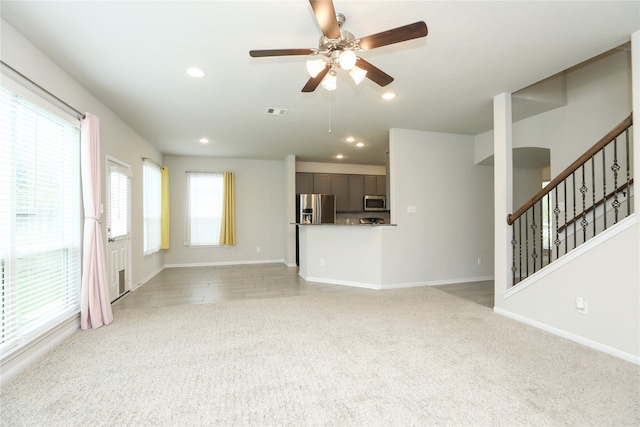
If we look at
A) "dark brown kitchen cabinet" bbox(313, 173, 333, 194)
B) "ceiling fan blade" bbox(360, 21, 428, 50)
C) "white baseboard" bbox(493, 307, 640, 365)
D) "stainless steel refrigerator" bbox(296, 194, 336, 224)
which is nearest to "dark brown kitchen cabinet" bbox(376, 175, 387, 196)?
"dark brown kitchen cabinet" bbox(313, 173, 333, 194)

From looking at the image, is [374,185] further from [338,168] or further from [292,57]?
[292,57]

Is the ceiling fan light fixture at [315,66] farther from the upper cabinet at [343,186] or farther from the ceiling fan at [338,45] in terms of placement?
the upper cabinet at [343,186]

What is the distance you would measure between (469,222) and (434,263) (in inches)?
39.1

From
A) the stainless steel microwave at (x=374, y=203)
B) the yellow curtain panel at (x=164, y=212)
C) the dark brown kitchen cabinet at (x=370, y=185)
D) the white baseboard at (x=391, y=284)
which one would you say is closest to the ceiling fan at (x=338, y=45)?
the white baseboard at (x=391, y=284)

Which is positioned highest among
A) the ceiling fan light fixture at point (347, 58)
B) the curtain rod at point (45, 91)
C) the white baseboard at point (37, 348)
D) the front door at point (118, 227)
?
the curtain rod at point (45, 91)

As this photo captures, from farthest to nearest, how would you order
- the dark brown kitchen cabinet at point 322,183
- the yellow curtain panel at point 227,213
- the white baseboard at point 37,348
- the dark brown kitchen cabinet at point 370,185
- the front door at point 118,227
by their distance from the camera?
the dark brown kitchen cabinet at point 370,185 < the dark brown kitchen cabinet at point 322,183 < the yellow curtain panel at point 227,213 < the front door at point 118,227 < the white baseboard at point 37,348

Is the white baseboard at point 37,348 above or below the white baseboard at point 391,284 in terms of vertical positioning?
above

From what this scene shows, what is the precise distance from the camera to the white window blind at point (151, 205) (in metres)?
5.27

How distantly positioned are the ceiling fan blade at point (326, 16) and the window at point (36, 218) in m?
2.29

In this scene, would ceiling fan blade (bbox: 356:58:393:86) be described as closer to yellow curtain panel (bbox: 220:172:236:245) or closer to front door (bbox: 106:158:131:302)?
front door (bbox: 106:158:131:302)

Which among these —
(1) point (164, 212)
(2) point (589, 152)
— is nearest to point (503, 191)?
(2) point (589, 152)

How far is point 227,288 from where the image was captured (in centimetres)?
464

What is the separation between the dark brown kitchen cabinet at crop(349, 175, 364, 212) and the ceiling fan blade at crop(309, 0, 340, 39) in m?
5.69

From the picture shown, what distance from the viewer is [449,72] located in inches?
112
